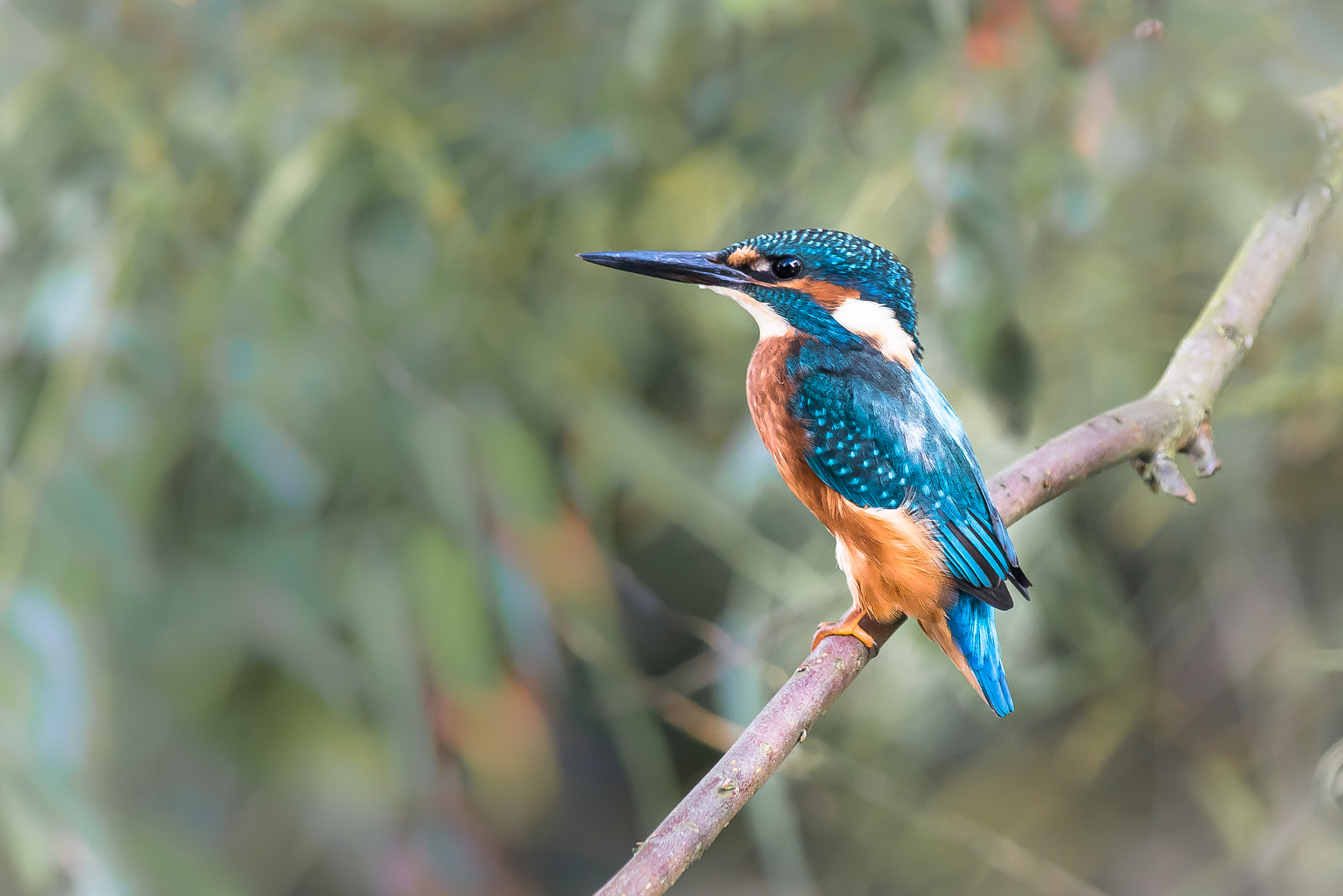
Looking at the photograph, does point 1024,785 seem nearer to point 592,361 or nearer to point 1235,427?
point 1235,427

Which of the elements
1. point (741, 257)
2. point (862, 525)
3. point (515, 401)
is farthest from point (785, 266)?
point (515, 401)

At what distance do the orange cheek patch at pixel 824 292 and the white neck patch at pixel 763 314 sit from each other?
19mm

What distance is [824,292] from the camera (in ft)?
1.94

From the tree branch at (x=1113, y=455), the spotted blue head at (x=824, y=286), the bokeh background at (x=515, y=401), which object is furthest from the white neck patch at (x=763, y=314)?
the bokeh background at (x=515, y=401)

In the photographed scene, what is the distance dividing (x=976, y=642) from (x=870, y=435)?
12cm

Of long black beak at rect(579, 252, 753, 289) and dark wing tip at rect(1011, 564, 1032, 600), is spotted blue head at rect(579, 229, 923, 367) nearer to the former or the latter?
long black beak at rect(579, 252, 753, 289)

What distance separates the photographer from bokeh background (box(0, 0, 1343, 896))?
0.98 m

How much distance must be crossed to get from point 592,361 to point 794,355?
25.3 inches

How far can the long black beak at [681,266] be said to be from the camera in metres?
0.51

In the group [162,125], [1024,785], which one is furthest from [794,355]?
[1024,785]

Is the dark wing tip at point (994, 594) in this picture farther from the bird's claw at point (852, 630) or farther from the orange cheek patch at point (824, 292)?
the orange cheek patch at point (824, 292)

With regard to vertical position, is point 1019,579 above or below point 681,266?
below

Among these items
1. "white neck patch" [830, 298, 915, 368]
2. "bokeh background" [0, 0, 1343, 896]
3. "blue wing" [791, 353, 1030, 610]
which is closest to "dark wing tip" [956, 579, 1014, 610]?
"blue wing" [791, 353, 1030, 610]

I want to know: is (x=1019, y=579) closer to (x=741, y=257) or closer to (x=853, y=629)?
(x=853, y=629)
